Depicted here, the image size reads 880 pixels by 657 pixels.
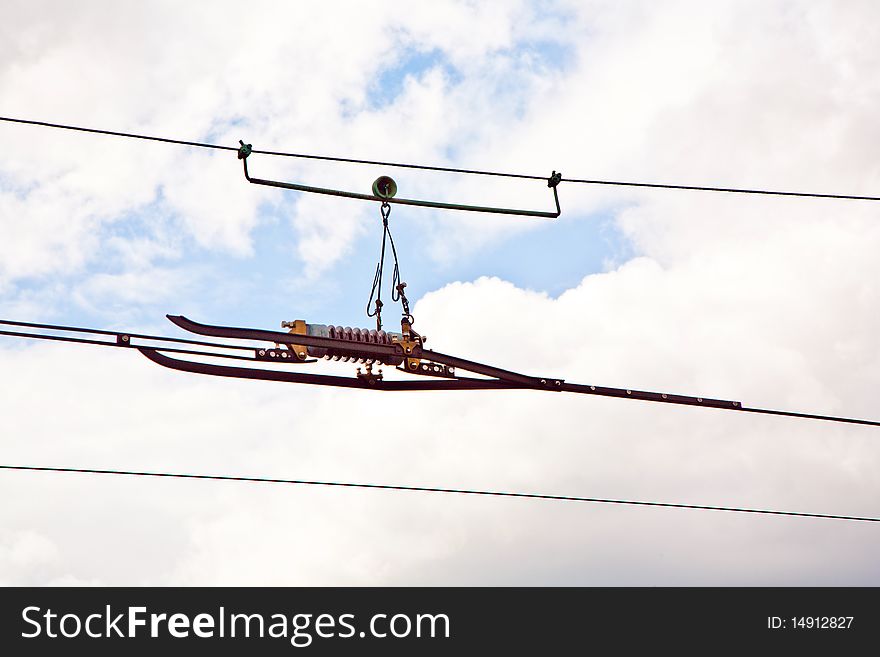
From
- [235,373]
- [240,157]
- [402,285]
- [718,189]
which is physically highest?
[718,189]

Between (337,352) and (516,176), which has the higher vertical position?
(516,176)

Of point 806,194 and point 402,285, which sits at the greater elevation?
point 806,194

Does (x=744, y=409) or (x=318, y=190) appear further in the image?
(x=744, y=409)

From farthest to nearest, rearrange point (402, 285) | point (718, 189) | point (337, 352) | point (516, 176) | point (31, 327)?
point (718, 189), point (516, 176), point (402, 285), point (337, 352), point (31, 327)

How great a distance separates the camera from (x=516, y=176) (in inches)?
555

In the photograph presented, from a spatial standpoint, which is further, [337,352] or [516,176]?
[516,176]

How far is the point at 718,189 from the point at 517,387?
407 centimetres

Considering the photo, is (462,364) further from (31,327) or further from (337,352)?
(31,327)

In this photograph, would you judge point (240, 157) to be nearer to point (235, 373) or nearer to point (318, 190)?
point (318, 190)

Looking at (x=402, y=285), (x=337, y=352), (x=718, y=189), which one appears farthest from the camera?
(x=718, y=189)

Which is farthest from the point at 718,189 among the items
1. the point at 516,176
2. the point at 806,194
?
the point at 516,176

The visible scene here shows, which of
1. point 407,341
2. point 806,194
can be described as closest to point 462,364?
point 407,341

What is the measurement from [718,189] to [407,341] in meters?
5.03

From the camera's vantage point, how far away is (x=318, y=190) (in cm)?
→ 1259
